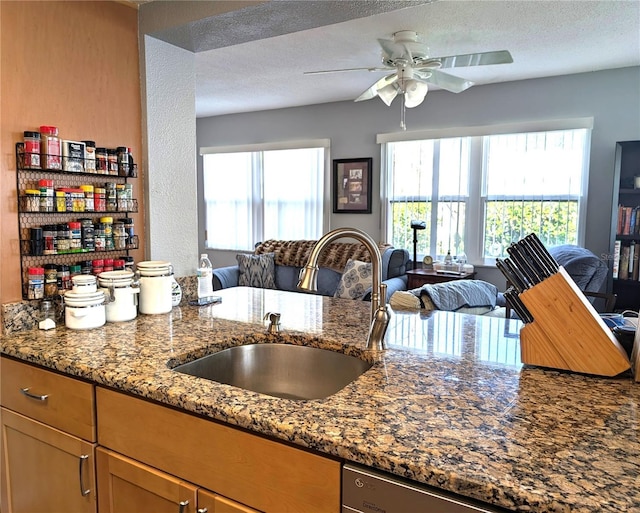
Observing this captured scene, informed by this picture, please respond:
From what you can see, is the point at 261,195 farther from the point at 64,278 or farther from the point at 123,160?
the point at 64,278

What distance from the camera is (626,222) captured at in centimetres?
397

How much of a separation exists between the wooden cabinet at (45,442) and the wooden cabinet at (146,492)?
6 cm

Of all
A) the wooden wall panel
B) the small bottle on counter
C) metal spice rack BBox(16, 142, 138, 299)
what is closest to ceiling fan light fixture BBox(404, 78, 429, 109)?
the wooden wall panel

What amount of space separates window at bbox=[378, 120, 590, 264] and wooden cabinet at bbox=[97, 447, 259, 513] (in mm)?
4183

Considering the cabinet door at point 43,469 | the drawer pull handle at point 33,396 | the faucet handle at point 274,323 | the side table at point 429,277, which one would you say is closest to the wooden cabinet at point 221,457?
the cabinet door at point 43,469

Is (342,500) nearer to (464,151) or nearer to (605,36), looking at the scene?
(605,36)

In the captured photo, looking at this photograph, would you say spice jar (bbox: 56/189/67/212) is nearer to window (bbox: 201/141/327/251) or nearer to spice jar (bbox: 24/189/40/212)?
spice jar (bbox: 24/189/40/212)

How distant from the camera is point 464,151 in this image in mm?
4883

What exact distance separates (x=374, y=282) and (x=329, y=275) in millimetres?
3488

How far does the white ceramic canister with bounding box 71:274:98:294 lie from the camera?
1604 mm

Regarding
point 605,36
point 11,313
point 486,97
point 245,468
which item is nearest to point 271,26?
point 11,313

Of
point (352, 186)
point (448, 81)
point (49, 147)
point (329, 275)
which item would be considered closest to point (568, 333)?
point (49, 147)

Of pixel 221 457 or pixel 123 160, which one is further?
pixel 123 160

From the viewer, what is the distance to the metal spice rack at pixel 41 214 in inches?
62.4
